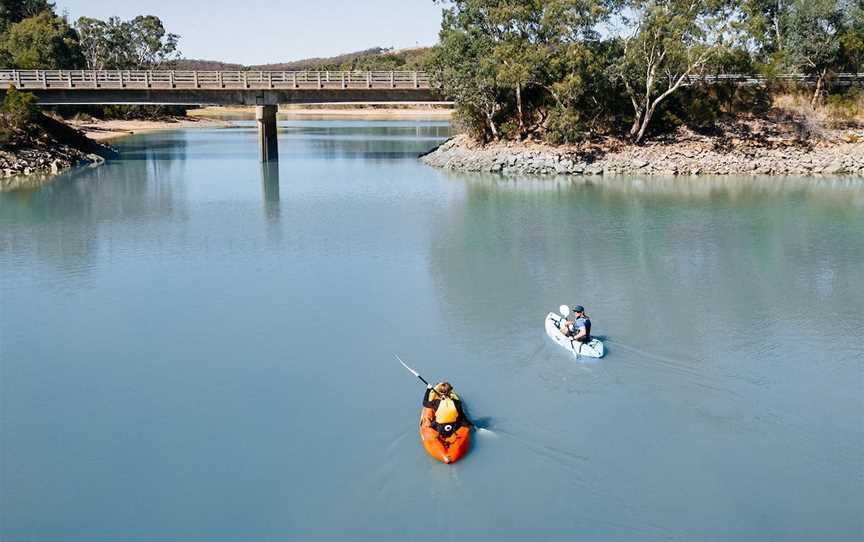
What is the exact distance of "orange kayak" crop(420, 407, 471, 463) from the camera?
14164mm

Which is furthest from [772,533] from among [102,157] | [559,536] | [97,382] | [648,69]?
[102,157]

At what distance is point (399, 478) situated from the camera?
13.8 meters

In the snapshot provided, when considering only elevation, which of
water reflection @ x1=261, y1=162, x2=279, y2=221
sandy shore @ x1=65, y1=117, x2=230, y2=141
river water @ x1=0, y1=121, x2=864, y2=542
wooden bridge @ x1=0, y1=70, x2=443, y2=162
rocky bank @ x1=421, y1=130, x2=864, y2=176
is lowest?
river water @ x1=0, y1=121, x2=864, y2=542

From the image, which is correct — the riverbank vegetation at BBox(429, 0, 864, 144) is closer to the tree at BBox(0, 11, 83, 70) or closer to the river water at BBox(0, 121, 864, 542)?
the river water at BBox(0, 121, 864, 542)

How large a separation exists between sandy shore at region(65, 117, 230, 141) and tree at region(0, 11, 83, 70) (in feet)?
24.1

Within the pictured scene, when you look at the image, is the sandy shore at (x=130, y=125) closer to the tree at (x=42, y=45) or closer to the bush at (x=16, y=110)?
the tree at (x=42, y=45)

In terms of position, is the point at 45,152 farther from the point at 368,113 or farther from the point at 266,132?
the point at 368,113

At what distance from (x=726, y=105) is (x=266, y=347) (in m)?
45.5

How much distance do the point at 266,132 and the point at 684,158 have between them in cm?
2898

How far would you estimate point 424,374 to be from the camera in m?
18.2

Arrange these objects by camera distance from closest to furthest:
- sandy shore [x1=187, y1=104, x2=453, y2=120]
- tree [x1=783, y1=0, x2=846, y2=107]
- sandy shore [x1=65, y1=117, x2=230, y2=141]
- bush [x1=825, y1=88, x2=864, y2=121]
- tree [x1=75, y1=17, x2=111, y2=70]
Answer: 1. tree [x1=783, y1=0, x2=846, y2=107]
2. bush [x1=825, y1=88, x2=864, y2=121]
3. sandy shore [x1=65, y1=117, x2=230, y2=141]
4. tree [x1=75, y1=17, x2=111, y2=70]
5. sandy shore [x1=187, y1=104, x2=453, y2=120]

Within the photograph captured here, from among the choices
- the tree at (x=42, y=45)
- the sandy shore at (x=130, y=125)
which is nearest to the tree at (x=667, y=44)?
the sandy shore at (x=130, y=125)

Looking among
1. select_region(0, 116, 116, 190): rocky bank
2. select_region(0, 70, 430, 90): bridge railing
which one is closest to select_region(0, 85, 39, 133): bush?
select_region(0, 116, 116, 190): rocky bank

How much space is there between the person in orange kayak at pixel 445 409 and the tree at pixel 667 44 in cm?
3720
